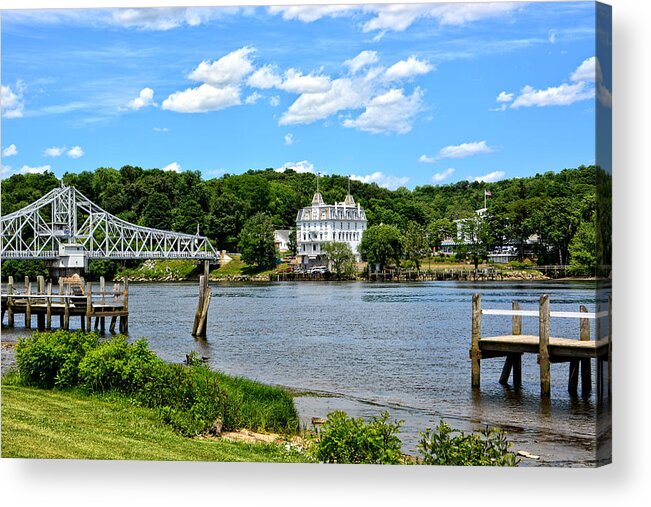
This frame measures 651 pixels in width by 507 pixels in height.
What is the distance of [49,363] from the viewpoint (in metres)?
10.4

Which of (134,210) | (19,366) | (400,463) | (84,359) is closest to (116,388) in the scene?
(84,359)

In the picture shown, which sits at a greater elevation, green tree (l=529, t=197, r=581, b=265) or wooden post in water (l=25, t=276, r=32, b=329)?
green tree (l=529, t=197, r=581, b=265)

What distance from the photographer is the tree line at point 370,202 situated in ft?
38.8

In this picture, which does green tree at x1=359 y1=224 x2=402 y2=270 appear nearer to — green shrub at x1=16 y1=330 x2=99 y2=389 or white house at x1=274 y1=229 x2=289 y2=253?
white house at x1=274 y1=229 x2=289 y2=253

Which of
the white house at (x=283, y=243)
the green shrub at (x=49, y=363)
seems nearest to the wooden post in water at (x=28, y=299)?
the green shrub at (x=49, y=363)

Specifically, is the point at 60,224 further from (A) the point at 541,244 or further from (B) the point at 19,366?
(A) the point at 541,244

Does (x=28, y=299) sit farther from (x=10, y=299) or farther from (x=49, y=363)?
(x=49, y=363)

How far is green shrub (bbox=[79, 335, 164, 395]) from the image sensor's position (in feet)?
32.4

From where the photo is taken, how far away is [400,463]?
788 cm

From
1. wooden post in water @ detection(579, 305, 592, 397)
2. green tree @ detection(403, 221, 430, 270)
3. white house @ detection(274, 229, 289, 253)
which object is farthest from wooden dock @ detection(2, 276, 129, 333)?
white house @ detection(274, 229, 289, 253)

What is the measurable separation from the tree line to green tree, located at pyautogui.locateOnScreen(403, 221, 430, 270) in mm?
348

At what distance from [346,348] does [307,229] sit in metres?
25.0

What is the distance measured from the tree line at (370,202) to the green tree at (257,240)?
0.18 meters

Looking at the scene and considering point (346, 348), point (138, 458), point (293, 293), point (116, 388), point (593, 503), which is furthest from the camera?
point (293, 293)
